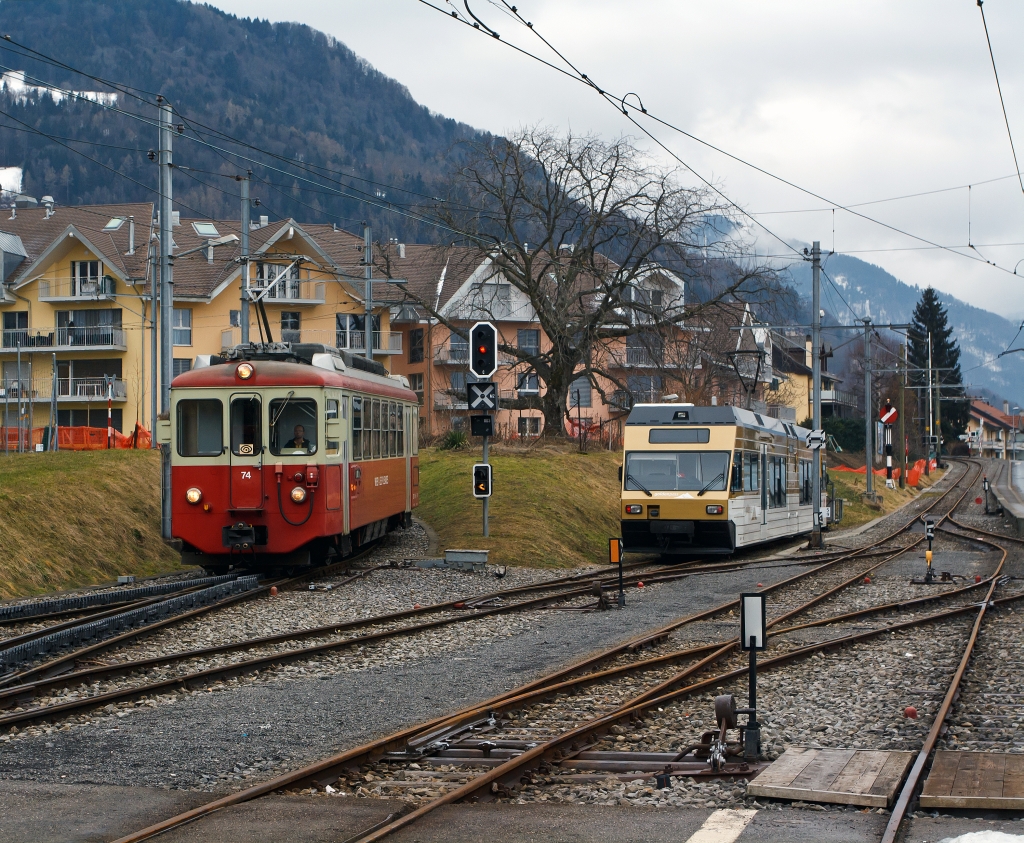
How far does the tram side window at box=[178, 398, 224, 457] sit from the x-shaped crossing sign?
4643 mm

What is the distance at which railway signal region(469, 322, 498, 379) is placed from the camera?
20.5 m

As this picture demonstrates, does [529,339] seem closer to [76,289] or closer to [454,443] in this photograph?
[76,289]

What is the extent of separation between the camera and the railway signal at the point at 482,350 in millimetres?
20516

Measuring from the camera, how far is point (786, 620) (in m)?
15.1

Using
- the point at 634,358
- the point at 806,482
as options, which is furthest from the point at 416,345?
the point at 806,482

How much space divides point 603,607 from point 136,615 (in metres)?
5.60

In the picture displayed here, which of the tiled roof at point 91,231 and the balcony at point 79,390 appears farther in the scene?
the tiled roof at point 91,231

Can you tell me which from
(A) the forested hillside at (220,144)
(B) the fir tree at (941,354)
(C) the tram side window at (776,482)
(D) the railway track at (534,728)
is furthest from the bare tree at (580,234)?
(B) the fir tree at (941,354)

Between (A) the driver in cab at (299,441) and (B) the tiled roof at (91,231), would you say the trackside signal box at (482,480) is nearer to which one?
(A) the driver in cab at (299,441)

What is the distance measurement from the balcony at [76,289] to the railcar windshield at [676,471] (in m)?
37.8

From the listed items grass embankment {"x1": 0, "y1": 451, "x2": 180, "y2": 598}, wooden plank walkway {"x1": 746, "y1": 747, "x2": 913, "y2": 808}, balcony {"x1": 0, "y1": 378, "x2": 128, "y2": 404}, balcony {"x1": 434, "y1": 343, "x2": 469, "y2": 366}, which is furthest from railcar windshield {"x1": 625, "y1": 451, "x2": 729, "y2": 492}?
balcony {"x1": 0, "y1": 378, "x2": 128, "y2": 404}

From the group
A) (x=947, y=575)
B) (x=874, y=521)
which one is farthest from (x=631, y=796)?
(x=874, y=521)

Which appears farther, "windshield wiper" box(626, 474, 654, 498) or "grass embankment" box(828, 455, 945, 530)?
"grass embankment" box(828, 455, 945, 530)

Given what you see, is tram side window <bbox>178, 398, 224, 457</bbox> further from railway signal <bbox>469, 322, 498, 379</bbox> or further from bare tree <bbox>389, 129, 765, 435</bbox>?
bare tree <bbox>389, 129, 765, 435</bbox>
